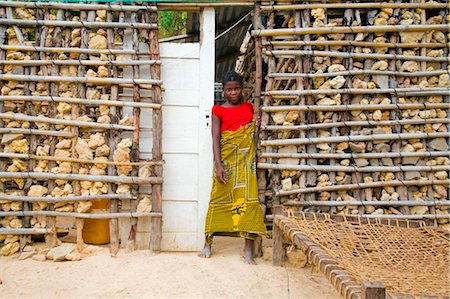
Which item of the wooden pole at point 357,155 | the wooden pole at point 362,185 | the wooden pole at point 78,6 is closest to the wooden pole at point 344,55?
the wooden pole at point 357,155

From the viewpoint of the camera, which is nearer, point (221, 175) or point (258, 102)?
point (221, 175)

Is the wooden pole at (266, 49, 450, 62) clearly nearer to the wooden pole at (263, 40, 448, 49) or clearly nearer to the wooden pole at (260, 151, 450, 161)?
the wooden pole at (263, 40, 448, 49)

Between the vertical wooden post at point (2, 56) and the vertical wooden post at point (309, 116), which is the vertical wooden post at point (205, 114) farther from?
the vertical wooden post at point (2, 56)

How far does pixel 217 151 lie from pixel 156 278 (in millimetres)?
1127

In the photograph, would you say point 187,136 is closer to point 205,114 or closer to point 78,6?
point 205,114

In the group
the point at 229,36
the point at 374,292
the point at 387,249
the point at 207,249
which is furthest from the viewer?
the point at 229,36

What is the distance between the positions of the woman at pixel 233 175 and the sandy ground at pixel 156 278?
0.24 m

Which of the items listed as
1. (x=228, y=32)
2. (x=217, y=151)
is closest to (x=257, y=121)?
(x=217, y=151)

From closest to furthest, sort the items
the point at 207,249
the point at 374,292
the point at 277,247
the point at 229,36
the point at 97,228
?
the point at 374,292
the point at 277,247
the point at 207,249
the point at 97,228
the point at 229,36

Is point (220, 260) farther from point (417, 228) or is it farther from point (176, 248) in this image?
point (417, 228)

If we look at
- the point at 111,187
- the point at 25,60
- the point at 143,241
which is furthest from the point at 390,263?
the point at 25,60

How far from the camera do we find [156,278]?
300 centimetres

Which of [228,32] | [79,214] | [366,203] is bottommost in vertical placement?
[79,214]

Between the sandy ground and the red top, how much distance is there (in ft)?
3.74
